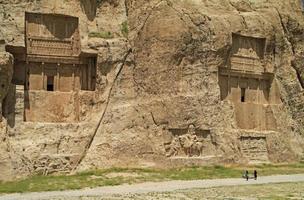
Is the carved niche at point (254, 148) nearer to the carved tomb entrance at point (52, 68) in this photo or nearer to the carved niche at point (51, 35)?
the carved tomb entrance at point (52, 68)

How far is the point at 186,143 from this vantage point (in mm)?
33281

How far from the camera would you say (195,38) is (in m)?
34.7

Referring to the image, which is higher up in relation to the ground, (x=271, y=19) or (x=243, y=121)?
(x=271, y=19)

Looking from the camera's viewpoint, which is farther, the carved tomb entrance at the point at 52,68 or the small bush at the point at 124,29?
the small bush at the point at 124,29

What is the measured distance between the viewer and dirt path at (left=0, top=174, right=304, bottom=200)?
76.9 feet

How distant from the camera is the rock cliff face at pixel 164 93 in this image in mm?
32031

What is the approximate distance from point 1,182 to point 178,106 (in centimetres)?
1184

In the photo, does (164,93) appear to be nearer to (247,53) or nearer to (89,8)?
(247,53)

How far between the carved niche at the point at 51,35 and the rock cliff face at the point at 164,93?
49cm

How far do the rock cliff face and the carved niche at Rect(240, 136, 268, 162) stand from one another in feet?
0.23

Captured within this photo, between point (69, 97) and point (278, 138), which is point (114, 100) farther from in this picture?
point (278, 138)

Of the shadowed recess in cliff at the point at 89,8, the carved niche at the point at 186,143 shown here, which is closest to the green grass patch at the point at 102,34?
the shadowed recess in cliff at the point at 89,8

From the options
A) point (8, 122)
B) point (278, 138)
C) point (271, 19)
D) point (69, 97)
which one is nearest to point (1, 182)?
point (8, 122)

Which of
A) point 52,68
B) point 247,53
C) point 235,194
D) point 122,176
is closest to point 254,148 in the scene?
point 247,53
